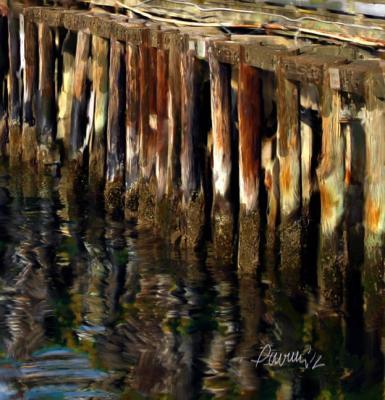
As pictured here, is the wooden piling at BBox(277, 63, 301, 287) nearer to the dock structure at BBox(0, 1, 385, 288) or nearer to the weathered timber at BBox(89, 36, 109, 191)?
the dock structure at BBox(0, 1, 385, 288)

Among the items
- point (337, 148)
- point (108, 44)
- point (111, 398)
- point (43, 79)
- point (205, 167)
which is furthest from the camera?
point (43, 79)

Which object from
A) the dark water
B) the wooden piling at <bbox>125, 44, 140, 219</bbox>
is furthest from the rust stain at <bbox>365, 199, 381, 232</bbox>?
the wooden piling at <bbox>125, 44, 140, 219</bbox>

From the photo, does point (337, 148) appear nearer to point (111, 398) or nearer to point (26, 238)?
point (111, 398)

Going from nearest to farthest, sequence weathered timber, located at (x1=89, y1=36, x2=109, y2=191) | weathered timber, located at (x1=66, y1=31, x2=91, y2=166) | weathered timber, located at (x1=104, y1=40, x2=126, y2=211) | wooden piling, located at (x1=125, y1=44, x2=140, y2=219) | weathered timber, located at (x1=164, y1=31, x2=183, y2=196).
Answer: weathered timber, located at (x1=164, y1=31, x2=183, y2=196) → wooden piling, located at (x1=125, y1=44, x2=140, y2=219) → weathered timber, located at (x1=104, y1=40, x2=126, y2=211) → weathered timber, located at (x1=89, y1=36, x2=109, y2=191) → weathered timber, located at (x1=66, y1=31, x2=91, y2=166)

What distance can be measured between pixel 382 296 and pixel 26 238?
178 inches

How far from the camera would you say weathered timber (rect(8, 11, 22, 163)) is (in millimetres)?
17609

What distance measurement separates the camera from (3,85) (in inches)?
726

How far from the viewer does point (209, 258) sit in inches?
516

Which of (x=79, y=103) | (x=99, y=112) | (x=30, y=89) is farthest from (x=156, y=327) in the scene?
(x=30, y=89)

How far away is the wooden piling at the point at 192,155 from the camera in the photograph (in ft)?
43.4

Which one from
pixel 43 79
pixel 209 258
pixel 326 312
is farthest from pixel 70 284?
pixel 43 79
